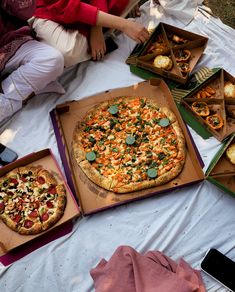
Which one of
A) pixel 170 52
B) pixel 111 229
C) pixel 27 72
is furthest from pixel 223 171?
pixel 27 72

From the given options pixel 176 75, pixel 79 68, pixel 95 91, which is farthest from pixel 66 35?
pixel 176 75

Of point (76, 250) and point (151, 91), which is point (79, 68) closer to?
point (151, 91)

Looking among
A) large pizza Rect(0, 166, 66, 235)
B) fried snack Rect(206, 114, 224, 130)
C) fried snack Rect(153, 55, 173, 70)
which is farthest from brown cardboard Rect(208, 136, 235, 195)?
large pizza Rect(0, 166, 66, 235)

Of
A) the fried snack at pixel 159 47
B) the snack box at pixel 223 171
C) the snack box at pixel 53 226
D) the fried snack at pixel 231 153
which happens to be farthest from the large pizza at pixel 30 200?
the fried snack at pixel 159 47

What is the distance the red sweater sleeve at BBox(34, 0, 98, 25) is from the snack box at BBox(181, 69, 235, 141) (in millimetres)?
601

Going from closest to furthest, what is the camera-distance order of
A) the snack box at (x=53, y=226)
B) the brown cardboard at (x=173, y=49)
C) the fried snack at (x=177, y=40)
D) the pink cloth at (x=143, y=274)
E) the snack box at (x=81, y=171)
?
the pink cloth at (x=143, y=274)
the snack box at (x=53, y=226)
the snack box at (x=81, y=171)
the brown cardboard at (x=173, y=49)
the fried snack at (x=177, y=40)

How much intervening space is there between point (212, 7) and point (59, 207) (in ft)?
5.77

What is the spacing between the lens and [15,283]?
4.58ft

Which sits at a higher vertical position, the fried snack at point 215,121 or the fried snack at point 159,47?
the fried snack at point 159,47

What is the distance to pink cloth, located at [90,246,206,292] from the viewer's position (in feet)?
4.27

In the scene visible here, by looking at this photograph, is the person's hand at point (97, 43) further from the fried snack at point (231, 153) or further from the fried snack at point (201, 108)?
the fried snack at point (231, 153)

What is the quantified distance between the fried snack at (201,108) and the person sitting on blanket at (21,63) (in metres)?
0.66

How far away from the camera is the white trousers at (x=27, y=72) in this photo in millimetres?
1662

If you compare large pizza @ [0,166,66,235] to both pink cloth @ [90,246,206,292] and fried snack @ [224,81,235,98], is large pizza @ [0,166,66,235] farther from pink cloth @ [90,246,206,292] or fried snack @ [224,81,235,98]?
fried snack @ [224,81,235,98]
